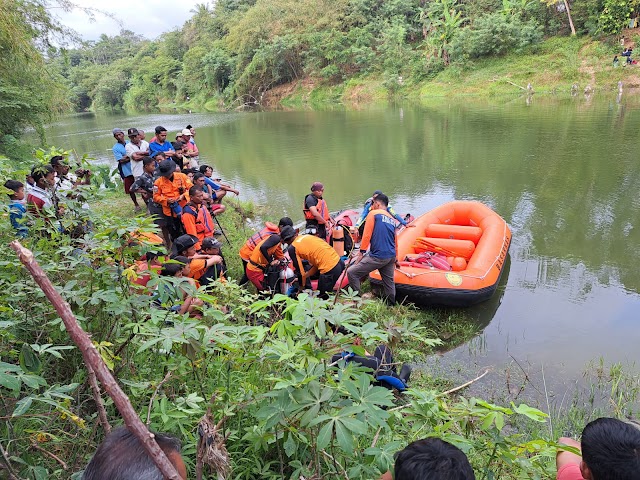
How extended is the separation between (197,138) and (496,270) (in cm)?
1645

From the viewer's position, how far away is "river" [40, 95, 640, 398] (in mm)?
4531

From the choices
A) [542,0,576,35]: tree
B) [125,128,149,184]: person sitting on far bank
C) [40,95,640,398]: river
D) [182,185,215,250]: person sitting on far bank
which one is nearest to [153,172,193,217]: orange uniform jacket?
[182,185,215,250]: person sitting on far bank

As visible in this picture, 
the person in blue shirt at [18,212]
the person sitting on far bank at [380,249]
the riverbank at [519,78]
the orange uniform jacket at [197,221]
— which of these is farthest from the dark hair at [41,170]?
the riverbank at [519,78]

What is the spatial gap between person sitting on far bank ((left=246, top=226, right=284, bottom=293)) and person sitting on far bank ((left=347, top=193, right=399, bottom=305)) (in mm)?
827

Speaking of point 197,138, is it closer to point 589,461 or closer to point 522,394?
point 522,394

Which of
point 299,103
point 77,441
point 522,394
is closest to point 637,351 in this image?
point 522,394

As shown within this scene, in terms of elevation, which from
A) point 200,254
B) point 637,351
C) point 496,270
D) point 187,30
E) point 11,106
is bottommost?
point 637,351

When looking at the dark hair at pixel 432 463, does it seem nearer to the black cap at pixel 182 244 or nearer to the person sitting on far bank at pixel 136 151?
the black cap at pixel 182 244

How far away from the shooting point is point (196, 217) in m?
4.57

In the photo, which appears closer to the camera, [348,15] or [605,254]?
[605,254]

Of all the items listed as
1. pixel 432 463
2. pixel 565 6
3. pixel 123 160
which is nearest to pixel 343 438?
pixel 432 463

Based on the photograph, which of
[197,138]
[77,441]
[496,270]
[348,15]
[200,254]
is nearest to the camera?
[77,441]

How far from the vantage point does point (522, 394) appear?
357cm

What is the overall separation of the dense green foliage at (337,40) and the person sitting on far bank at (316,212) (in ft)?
46.3
